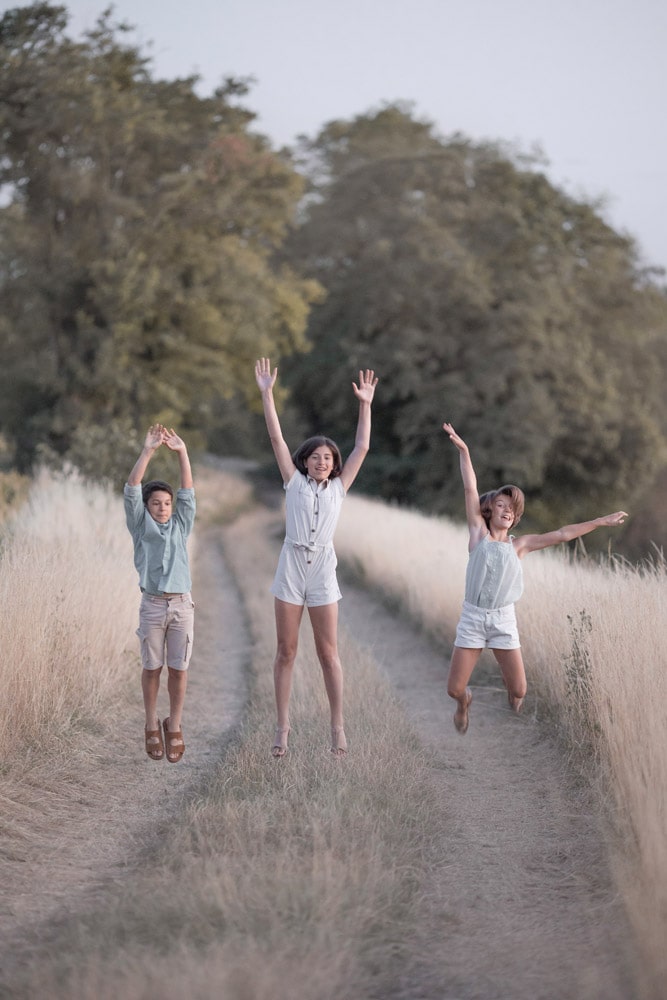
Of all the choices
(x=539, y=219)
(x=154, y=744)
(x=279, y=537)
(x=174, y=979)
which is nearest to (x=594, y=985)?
(x=174, y=979)

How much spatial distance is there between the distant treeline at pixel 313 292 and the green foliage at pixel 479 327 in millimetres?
79

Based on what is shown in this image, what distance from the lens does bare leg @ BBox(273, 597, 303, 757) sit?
Answer: 19.5 feet

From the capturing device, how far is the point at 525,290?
30.5 m

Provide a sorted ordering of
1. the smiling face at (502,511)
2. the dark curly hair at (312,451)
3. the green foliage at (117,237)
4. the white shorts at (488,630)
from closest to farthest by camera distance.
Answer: the dark curly hair at (312,451) < the white shorts at (488,630) < the smiling face at (502,511) < the green foliage at (117,237)

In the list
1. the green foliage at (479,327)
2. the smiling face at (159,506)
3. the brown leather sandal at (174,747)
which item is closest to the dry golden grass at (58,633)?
the brown leather sandal at (174,747)

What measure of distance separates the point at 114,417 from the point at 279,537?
5.70 meters

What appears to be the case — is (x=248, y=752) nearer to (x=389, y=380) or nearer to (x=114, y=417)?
(x=114, y=417)

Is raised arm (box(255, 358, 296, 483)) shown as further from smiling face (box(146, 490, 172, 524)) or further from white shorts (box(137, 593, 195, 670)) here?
white shorts (box(137, 593, 195, 670))

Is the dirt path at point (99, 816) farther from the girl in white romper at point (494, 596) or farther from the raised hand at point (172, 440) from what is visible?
the raised hand at point (172, 440)

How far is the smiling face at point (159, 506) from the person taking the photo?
20.1 ft

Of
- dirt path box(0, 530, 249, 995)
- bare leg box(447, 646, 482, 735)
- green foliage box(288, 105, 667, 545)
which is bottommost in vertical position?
dirt path box(0, 530, 249, 995)

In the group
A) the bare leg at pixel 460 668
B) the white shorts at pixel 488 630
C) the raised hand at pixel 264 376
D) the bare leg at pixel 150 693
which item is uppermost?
the raised hand at pixel 264 376

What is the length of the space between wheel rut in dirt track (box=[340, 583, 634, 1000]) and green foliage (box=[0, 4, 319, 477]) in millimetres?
18105

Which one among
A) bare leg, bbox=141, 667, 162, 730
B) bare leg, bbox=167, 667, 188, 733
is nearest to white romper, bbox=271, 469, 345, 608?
bare leg, bbox=167, 667, 188, 733
